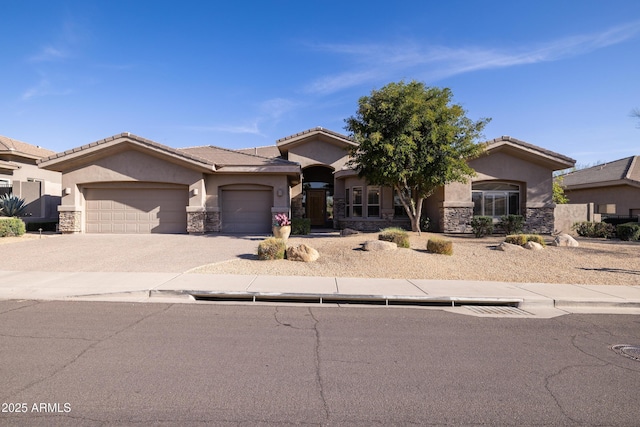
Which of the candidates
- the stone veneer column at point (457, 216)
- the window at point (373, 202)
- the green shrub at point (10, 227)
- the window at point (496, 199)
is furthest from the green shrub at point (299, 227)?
the green shrub at point (10, 227)

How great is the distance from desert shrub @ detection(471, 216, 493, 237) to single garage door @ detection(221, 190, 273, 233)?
34.8 ft

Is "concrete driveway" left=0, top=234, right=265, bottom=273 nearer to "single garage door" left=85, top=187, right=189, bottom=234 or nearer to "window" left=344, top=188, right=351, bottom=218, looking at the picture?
"single garage door" left=85, top=187, right=189, bottom=234

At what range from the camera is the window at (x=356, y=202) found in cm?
2205

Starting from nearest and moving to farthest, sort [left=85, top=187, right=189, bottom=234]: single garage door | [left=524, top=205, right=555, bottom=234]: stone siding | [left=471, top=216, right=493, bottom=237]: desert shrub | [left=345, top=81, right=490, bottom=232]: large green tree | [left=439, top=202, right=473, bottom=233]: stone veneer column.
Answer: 1. [left=345, top=81, right=490, bottom=232]: large green tree
2. [left=471, top=216, right=493, bottom=237]: desert shrub
3. [left=85, top=187, right=189, bottom=234]: single garage door
4. [left=439, top=202, right=473, bottom=233]: stone veneer column
5. [left=524, top=205, right=555, bottom=234]: stone siding

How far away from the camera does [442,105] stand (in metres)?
15.8

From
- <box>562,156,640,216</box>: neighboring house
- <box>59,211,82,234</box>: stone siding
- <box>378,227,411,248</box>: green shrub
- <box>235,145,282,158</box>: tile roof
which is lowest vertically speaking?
<box>378,227,411,248</box>: green shrub

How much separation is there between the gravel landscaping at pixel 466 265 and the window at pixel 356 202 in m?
8.92

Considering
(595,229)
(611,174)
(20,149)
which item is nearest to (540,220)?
(595,229)

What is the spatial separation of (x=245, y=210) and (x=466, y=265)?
39.7 ft

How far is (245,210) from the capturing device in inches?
765

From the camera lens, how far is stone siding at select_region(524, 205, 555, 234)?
1972 centimetres

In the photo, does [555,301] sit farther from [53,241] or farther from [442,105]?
[53,241]

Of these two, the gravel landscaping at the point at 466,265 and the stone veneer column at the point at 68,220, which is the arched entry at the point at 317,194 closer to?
the gravel landscaping at the point at 466,265

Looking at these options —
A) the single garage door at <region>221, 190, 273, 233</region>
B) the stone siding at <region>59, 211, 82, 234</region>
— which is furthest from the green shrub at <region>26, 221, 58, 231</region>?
the single garage door at <region>221, 190, 273, 233</region>
